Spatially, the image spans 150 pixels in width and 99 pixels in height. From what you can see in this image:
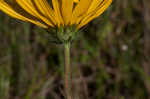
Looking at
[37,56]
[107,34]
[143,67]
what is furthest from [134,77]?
[37,56]

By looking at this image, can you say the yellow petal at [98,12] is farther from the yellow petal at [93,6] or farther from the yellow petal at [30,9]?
the yellow petal at [30,9]

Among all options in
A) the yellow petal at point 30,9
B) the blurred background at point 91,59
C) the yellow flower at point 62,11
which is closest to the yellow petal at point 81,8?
the yellow flower at point 62,11

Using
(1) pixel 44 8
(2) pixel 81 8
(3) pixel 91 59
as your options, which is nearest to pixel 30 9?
(1) pixel 44 8

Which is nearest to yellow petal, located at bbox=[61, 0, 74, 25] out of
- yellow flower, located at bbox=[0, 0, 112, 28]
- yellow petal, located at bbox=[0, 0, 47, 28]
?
yellow flower, located at bbox=[0, 0, 112, 28]

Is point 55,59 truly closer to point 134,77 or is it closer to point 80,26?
point 134,77

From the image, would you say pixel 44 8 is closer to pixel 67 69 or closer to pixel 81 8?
pixel 81 8
